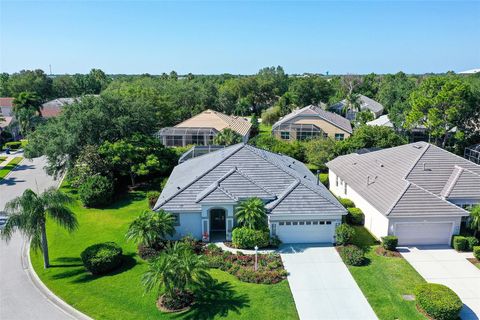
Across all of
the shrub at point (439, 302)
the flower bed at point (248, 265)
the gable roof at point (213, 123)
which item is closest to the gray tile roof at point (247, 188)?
the flower bed at point (248, 265)

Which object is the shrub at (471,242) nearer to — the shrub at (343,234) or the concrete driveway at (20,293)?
the shrub at (343,234)

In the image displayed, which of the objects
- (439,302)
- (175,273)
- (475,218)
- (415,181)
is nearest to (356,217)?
(415,181)

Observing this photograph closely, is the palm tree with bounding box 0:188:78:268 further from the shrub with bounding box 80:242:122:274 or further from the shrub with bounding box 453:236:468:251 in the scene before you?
the shrub with bounding box 453:236:468:251

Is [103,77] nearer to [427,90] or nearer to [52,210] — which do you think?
[427,90]

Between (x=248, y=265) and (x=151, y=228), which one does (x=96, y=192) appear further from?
(x=248, y=265)

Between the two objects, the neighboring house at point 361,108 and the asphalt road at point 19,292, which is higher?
the neighboring house at point 361,108

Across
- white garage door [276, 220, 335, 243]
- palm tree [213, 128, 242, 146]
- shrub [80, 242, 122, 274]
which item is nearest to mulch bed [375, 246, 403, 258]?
white garage door [276, 220, 335, 243]
